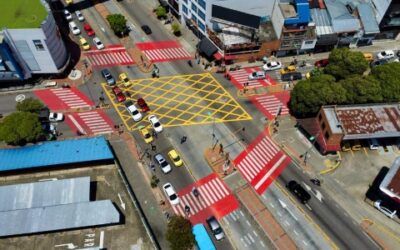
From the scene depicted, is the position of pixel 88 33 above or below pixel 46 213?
above

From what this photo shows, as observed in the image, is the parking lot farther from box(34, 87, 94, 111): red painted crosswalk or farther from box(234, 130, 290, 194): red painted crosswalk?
box(34, 87, 94, 111): red painted crosswalk

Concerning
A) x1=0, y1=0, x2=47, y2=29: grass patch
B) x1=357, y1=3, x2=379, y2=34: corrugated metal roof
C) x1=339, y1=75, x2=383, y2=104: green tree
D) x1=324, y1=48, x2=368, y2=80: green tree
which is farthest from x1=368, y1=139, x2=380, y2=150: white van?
x1=0, y1=0, x2=47, y2=29: grass patch

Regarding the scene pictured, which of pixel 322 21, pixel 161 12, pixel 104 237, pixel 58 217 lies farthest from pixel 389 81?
pixel 58 217

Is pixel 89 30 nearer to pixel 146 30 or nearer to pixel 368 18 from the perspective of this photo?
pixel 146 30

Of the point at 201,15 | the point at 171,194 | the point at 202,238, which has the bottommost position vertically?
the point at 202,238

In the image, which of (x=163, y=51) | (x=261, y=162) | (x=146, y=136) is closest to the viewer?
(x=261, y=162)

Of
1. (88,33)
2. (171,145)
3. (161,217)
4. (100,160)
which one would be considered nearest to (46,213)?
(100,160)

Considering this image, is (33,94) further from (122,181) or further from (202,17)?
(202,17)

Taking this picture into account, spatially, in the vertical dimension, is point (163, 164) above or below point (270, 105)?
below
